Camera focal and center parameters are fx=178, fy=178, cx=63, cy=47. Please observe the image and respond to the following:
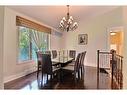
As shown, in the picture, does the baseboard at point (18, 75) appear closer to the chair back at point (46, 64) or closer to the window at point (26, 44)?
the window at point (26, 44)

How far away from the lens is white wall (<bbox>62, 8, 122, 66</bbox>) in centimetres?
827

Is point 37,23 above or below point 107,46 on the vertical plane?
above

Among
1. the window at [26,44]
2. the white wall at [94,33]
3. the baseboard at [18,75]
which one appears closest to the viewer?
the baseboard at [18,75]

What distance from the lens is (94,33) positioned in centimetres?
911

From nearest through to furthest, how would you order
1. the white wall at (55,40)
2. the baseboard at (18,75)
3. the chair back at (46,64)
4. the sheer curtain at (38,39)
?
the chair back at (46,64)
the baseboard at (18,75)
the sheer curtain at (38,39)
the white wall at (55,40)

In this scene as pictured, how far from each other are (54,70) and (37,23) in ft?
8.12

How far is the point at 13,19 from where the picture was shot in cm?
511

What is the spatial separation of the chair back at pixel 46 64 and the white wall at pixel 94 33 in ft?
14.8

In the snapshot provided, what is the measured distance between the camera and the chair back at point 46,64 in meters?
4.68

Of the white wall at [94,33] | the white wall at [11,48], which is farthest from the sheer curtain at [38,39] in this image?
the white wall at [94,33]

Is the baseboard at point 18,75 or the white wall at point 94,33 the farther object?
the white wall at point 94,33

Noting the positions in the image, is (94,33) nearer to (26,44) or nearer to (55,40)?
(55,40)
